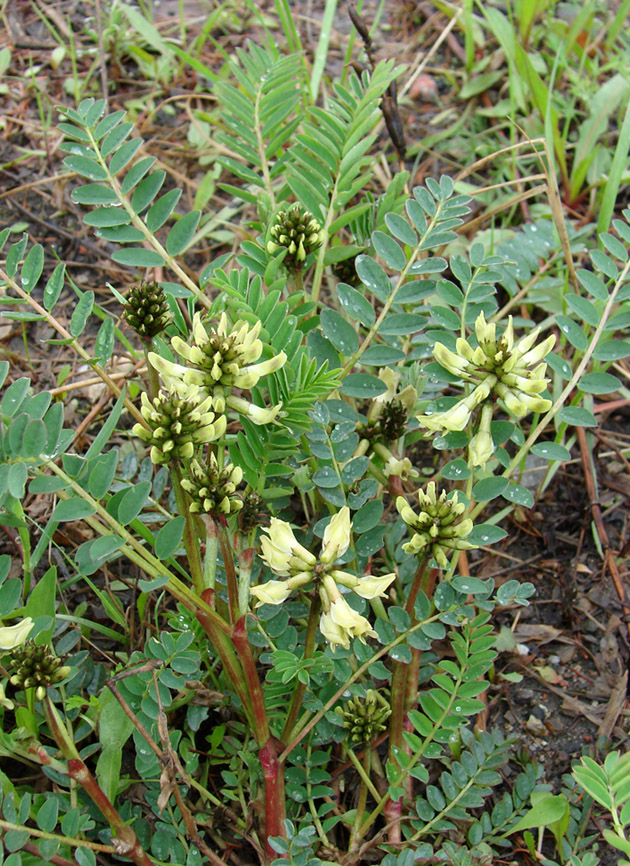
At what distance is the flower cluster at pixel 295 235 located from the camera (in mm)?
2219

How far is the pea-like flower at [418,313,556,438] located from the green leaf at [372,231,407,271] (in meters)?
0.46

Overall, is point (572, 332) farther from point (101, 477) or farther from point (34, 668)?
point (34, 668)

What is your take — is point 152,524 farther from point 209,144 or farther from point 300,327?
point 209,144

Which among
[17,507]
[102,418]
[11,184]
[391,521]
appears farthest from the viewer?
[11,184]

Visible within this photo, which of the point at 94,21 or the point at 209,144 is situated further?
the point at 94,21

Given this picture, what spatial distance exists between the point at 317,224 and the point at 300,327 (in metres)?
0.29

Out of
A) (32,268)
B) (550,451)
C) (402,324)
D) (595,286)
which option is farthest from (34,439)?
(595,286)

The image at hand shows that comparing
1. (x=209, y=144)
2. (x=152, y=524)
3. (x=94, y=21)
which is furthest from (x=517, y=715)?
(x=94, y=21)

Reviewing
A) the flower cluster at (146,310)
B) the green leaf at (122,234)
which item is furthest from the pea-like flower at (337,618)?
the green leaf at (122,234)

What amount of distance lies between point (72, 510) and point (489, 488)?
1.01 metres

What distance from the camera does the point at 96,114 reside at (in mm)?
2318

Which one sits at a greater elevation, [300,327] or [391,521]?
[300,327]

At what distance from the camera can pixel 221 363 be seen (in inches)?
69.0

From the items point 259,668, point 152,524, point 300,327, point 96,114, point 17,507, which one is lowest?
point 259,668
